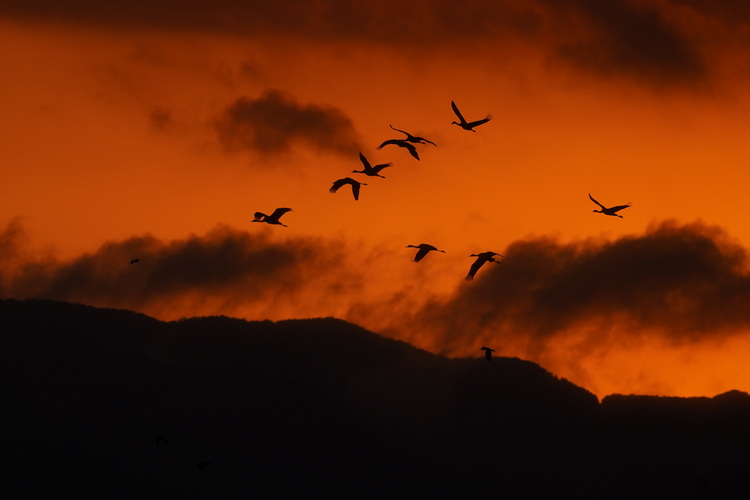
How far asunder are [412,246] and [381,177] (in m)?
9.62

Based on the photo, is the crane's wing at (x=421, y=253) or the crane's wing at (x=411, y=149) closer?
the crane's wing at (x=411, y=149)

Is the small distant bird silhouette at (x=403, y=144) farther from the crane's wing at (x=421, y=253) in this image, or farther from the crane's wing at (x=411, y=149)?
the crane's wing at (x=421, y=253)

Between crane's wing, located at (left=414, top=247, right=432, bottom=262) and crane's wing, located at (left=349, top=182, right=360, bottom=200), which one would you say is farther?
crane's wing, located at (left=414, top=247, right=432, bottom=262)

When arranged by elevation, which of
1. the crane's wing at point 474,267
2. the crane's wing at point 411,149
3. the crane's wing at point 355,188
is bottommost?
the crane's wing at point 474,267

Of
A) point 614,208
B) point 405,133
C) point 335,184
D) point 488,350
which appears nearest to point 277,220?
point 335,184

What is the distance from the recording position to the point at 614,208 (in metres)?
84.2

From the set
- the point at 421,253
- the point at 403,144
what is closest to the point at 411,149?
the point at 403,144

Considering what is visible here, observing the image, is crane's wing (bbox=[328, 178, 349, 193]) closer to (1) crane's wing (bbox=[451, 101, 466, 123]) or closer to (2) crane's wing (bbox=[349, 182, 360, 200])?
(2) crane's wing (bbox=[349, 182, 360, 200])

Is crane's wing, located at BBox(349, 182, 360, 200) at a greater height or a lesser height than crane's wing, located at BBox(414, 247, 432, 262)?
greater

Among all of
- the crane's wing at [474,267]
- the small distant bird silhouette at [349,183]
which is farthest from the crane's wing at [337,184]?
the crane's wing at [474,267]

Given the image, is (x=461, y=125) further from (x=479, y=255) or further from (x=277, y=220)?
(x=277, y=220)

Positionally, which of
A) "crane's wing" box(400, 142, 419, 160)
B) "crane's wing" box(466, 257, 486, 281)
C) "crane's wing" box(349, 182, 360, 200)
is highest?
"crane's wing" box(400, 142, 419, 160)

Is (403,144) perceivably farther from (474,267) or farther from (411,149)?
(474,267)

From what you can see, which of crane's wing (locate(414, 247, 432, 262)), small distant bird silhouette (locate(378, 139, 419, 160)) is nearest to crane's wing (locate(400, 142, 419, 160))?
small distant bird silhouette (locate(378, 139, 419, 160))
